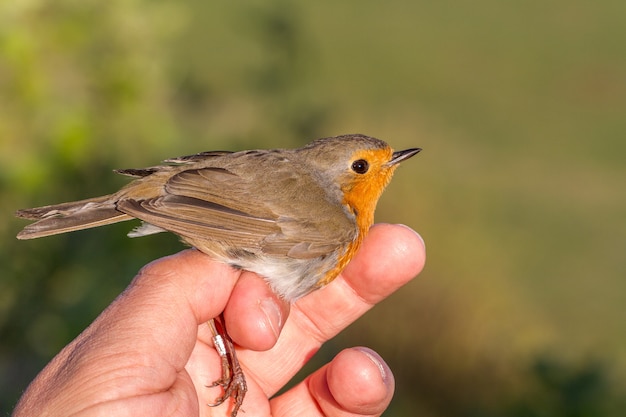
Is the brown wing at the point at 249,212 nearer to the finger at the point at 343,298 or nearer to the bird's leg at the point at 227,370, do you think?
the finger at the point at 343,298

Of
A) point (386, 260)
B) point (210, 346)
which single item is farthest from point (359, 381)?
point (210, 346)

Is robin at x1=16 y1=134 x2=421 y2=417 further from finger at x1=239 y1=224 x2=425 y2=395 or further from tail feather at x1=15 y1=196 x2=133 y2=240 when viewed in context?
finger at x1=239 y1=224 x2=425 y2=395

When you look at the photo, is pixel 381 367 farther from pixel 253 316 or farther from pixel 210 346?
pixel 210 346

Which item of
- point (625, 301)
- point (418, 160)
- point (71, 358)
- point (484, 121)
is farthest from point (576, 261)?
point (71, 358)

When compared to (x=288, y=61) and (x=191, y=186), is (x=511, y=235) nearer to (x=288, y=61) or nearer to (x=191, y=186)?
(x=288, y=61)

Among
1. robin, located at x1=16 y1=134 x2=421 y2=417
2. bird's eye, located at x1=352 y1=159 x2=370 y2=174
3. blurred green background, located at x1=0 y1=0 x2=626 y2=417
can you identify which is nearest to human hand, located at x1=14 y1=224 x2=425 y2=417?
robin, located at x1=16 y1=134 x2=421 y2=417

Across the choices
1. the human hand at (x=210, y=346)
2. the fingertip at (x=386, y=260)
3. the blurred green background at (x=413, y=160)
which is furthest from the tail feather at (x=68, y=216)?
the blurred green background at (x=413, y=160)
